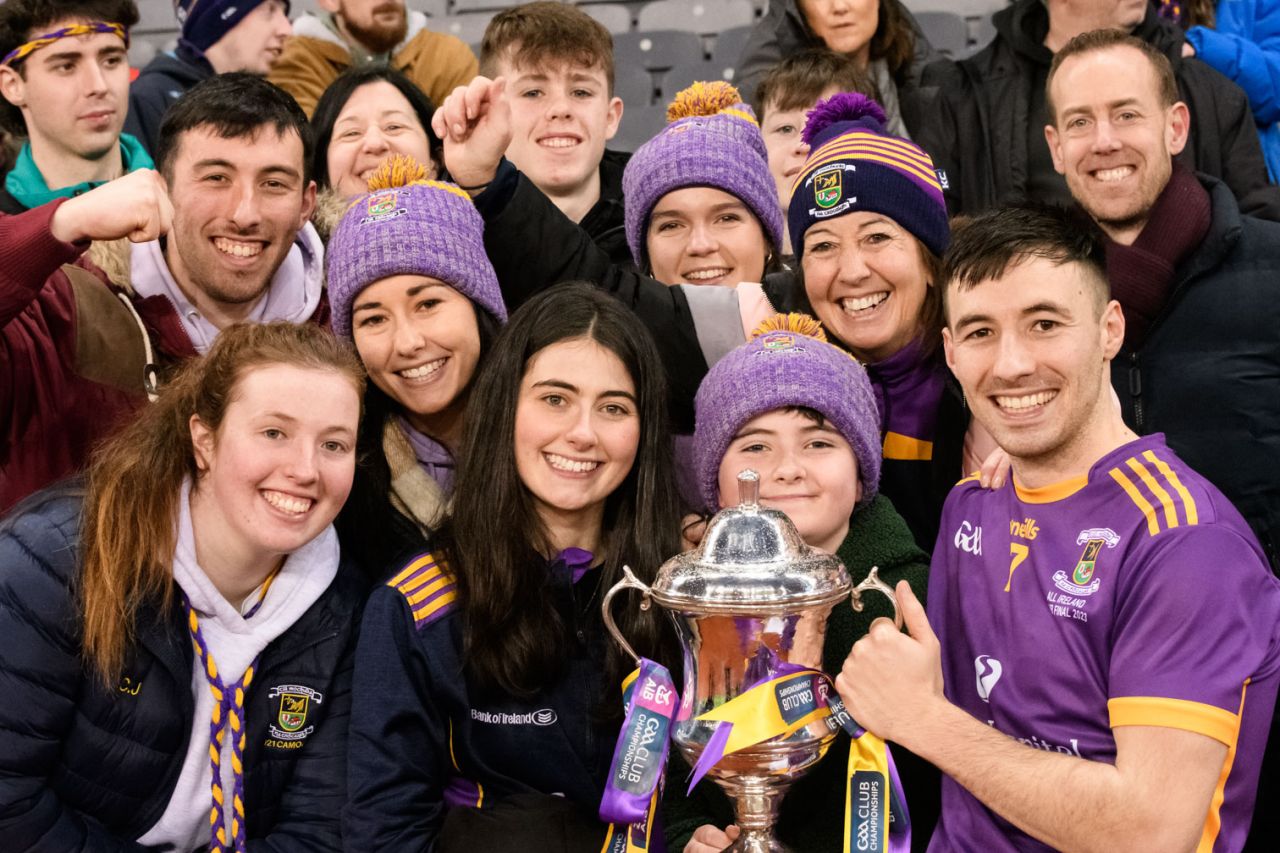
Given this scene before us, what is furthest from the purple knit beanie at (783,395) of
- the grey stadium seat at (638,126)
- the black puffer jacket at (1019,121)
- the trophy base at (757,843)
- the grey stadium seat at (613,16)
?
the grey stadium seat at (613,16)

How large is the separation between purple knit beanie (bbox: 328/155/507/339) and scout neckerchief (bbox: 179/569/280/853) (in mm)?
846

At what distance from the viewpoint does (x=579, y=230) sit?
3.62 m

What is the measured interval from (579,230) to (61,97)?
1.89 m

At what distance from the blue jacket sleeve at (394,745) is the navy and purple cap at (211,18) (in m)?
3.64

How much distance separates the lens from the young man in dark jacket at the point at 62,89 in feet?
14.4

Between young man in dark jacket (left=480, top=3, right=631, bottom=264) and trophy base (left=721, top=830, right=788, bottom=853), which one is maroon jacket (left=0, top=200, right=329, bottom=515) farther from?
trophy base (left=721, top=830, right=788, bottom=853)

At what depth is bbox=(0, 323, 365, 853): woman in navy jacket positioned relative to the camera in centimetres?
276

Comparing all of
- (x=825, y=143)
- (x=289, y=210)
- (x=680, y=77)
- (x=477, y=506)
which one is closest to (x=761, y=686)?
(x=477, y=506)

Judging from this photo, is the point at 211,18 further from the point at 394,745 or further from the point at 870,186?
the point at 394,745

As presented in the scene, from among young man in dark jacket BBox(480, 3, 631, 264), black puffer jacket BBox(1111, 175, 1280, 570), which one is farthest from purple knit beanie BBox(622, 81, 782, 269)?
black puffer jacket BBox(1111, 175, 1280, 570)

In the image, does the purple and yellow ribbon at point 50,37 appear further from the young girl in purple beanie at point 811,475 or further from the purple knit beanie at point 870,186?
the young girl in purple beanie at point 811,475

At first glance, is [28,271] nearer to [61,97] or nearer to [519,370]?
[519,370]

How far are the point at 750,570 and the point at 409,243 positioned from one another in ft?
4.29

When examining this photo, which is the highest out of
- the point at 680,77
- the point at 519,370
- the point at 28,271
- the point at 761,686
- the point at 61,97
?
the point at 680,77
